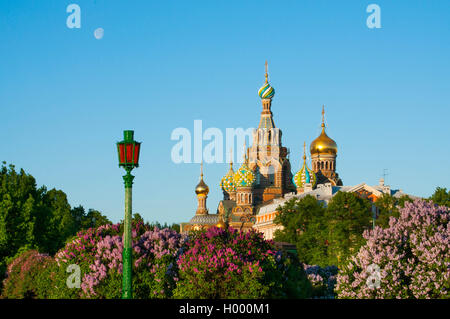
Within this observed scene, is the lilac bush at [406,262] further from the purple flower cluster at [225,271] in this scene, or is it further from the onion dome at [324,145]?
the onion dome at [324,145]

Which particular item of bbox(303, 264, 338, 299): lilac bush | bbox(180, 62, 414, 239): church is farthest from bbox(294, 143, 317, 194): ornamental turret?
bbox(303, 264, 338, 299): lilac bush

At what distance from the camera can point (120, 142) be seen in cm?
2202

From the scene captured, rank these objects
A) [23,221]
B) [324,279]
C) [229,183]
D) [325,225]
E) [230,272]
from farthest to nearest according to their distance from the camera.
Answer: [229,183] < [325,225] < [23,221] < [324,279] < [230,272]

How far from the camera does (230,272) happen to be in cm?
3275

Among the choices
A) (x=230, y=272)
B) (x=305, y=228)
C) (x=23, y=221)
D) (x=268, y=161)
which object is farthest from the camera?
(x=268, y=161)

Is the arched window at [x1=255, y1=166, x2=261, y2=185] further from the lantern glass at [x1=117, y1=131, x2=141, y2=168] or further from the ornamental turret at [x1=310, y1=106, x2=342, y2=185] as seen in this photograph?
the lantern glass at [x1=117, y1=131, x2=141, y2=168]

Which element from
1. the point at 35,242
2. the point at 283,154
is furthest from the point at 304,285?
the point at 283,154

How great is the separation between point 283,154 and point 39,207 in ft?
297

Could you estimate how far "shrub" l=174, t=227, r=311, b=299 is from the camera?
32.7 metres

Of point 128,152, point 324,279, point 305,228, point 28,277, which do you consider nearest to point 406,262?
point 324,279

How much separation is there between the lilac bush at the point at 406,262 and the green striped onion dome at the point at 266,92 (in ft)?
361

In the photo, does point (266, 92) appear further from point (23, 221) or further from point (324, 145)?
point (23, 221)

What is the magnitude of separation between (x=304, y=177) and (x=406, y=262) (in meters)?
98.3
